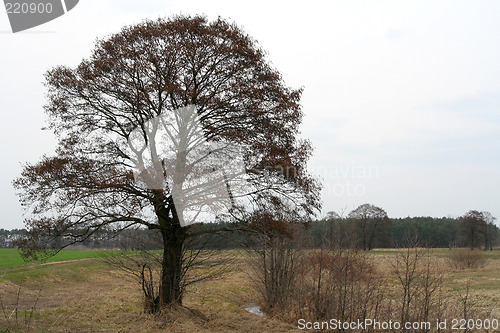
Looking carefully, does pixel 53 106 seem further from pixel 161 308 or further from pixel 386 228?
pixel 386 228

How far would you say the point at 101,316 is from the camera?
37.7ft

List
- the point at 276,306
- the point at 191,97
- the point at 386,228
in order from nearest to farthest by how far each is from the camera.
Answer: the point at 191,97
the point at 276,306
the point at 386,228

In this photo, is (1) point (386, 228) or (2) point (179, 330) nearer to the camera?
(2) point (179, 330)

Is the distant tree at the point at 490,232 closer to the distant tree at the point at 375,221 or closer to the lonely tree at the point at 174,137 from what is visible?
the distant tree at the point at 375,221

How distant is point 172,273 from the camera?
38.6 ft

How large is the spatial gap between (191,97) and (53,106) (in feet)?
14.8

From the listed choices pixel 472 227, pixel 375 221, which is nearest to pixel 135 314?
pixel 375 221

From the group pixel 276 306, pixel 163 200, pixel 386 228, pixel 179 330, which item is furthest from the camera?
pixel 386 228

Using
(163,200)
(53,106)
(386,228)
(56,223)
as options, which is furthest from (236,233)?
(386,228)

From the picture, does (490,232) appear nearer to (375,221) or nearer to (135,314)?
(375,221)
